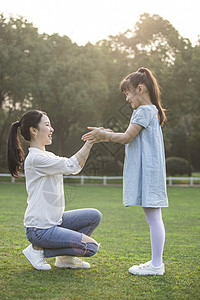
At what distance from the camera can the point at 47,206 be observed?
10.1 ft

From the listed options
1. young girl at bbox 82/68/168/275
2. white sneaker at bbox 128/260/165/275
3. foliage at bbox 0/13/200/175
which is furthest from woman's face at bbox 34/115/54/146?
foliage at bbox 0/13/200/175

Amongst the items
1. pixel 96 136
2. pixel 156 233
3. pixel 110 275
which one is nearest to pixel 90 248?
pixel 110 275

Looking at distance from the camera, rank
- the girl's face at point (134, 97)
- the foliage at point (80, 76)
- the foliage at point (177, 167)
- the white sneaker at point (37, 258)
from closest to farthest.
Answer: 1. the white sneaker at point (37, 258)
2. the girl's face at point (134, 97)
3. the foliage at point (80, 76)
4. the foliage at point (177, 167)

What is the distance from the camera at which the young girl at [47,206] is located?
3.08 m

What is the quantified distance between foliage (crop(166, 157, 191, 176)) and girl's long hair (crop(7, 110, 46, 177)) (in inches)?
853

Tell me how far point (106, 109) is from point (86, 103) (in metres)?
2.64

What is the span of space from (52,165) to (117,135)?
0.59 metres

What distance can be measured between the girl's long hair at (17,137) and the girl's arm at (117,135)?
465 millimetres

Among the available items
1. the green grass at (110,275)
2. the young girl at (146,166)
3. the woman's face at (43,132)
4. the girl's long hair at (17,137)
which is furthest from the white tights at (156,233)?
the girl's long hair at (17,137)

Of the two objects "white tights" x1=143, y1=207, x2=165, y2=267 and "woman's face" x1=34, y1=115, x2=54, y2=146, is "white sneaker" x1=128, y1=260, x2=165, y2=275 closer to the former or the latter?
"white tights" x1=143, y1=207, x2=165, y2=267

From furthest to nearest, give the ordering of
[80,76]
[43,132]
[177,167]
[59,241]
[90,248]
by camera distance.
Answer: [177,167] < [80,76] < [43,132] < [90,248] < [59,241]

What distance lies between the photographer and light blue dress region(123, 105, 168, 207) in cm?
309

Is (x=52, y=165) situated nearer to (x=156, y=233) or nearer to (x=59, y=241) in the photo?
(x=59, y=241)

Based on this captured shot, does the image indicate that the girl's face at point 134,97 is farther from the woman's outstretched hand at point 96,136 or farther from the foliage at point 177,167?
the foliage at point 177,167
